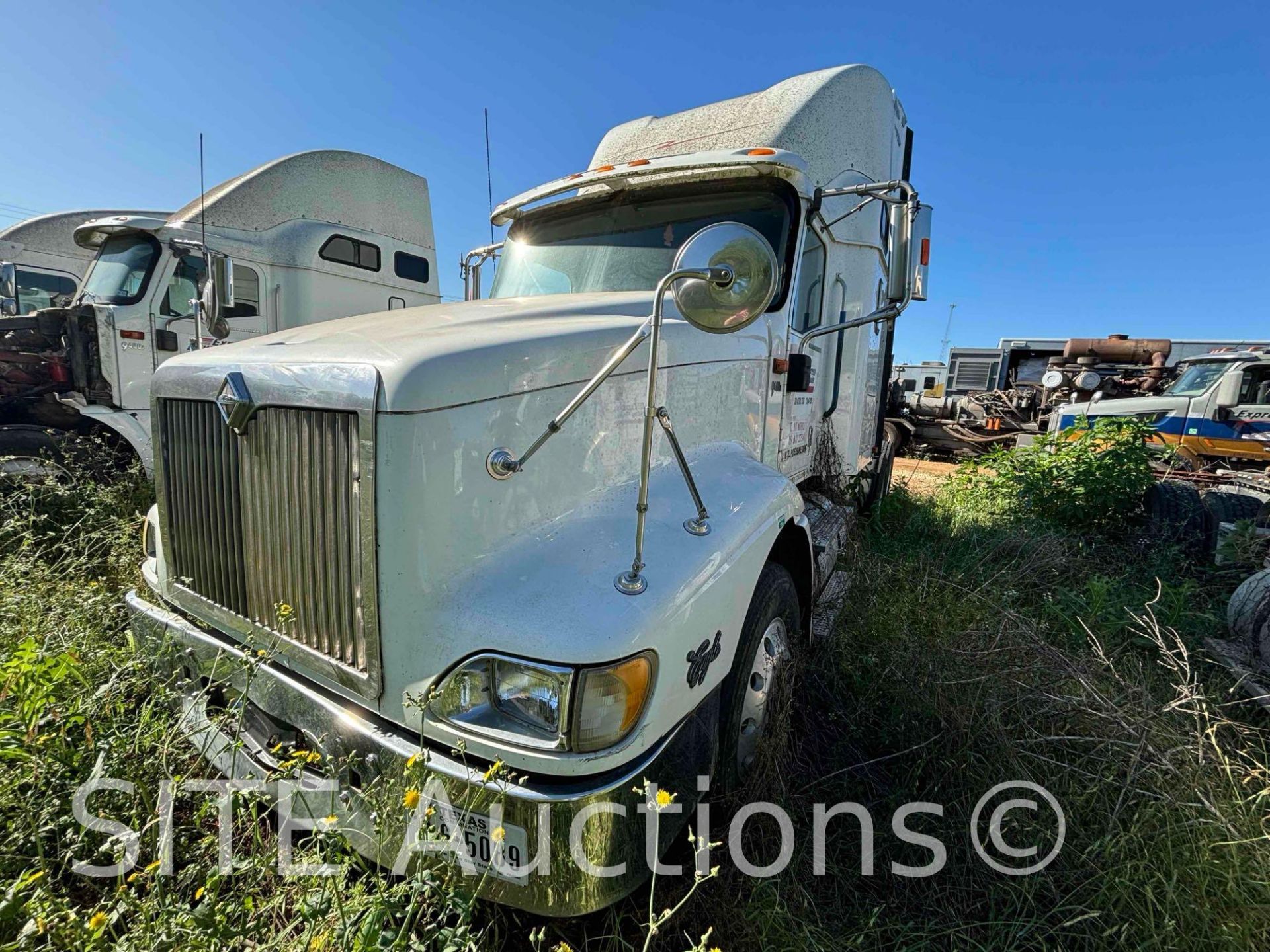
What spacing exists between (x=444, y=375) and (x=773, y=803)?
199cm

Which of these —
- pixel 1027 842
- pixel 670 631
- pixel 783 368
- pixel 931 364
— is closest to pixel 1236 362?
pixel 783 368

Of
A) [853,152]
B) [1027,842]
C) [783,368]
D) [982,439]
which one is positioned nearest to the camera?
[1027,842]

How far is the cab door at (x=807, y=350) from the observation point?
3.43 m

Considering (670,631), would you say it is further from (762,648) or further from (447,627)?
(762,648)

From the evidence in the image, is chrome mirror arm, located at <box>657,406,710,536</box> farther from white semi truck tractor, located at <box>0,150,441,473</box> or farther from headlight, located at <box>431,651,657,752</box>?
white semi truck tractor, located at <box>0,150,441,473</box>

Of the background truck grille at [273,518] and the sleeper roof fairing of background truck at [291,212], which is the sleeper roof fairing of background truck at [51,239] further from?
the background truck grille at [273,518]

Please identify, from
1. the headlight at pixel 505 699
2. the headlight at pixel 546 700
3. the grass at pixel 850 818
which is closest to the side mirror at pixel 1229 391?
the grass at pixel 850 818

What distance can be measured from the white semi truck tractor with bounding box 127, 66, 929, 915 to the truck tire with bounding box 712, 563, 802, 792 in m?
0.01

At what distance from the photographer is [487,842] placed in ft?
5.04

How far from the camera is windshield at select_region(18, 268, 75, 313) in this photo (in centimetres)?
1123

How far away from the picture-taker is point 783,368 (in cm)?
333

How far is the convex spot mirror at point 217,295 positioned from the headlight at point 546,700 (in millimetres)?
3510

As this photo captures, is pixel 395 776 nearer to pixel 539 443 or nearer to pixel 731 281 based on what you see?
pixel 539 443

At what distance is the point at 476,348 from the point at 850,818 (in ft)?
7.54
